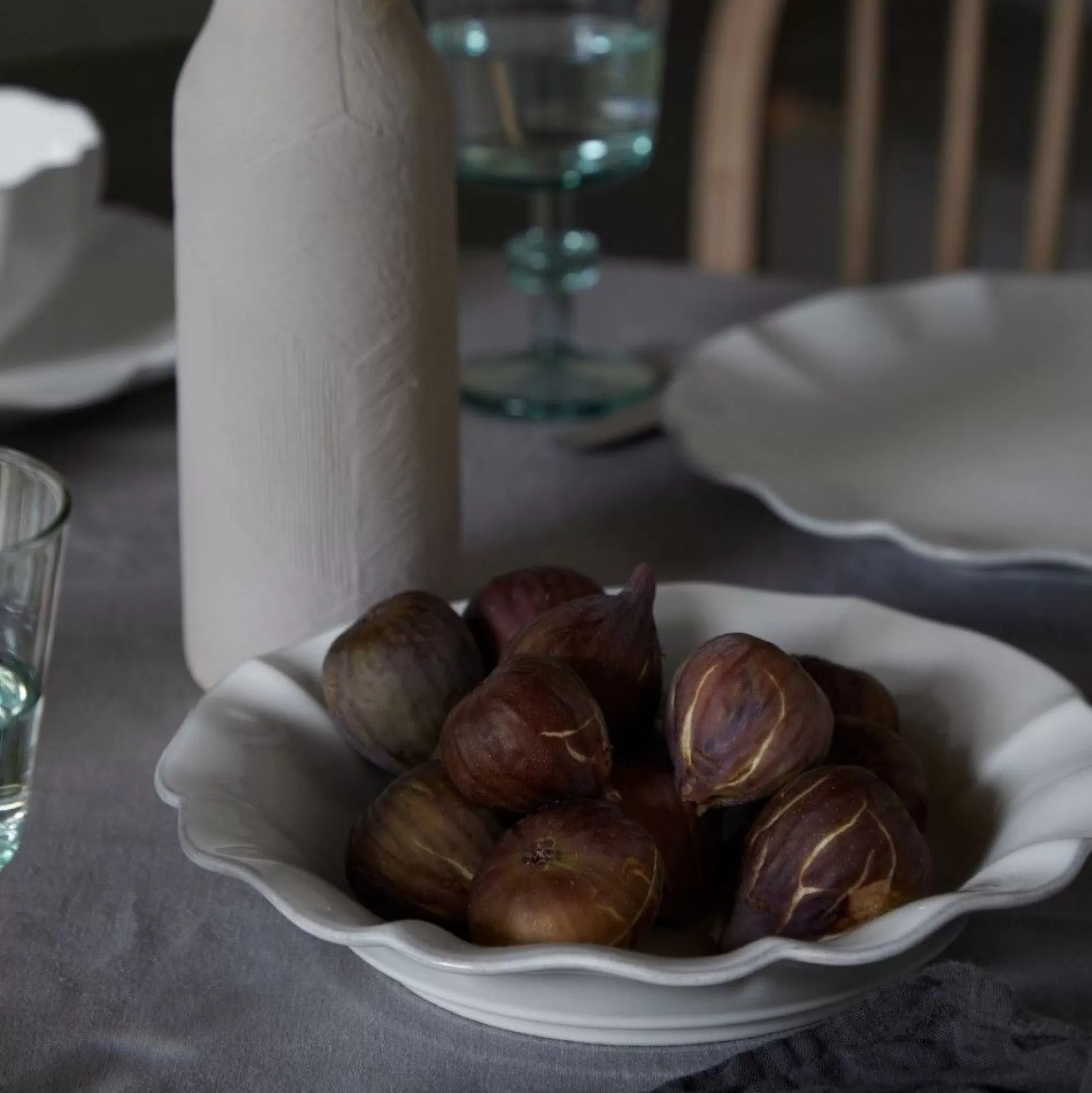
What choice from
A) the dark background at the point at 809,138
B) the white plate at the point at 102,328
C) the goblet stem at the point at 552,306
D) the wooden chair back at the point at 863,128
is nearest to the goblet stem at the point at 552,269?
the goblet stem at the point at 552,306

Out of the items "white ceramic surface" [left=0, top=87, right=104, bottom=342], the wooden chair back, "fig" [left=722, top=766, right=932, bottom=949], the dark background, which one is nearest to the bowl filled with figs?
"fig" [left=722, top=766, right=932, bottom=949]

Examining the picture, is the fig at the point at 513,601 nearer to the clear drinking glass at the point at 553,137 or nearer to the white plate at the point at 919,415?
the white plate at the point at 919,415

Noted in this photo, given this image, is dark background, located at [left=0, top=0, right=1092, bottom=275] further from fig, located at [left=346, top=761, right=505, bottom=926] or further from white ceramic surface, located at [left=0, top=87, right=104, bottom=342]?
fig, located at [left=346, top=761, right=505, bottom=926]

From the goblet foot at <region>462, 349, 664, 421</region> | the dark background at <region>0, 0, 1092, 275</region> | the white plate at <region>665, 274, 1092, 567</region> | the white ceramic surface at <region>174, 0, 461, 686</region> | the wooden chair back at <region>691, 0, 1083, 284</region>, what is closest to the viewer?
the white ceramic surface at <region>174, 0, 461, 686</region>

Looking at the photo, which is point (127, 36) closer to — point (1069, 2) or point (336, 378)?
point (1069, 2)

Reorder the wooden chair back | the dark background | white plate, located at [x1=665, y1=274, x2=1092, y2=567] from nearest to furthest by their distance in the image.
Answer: white plate, located at [x1=665, y1=274, x2=1092, y2=567], the wooden chair back, the dark background

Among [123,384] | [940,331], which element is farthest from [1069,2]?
[123,384]
